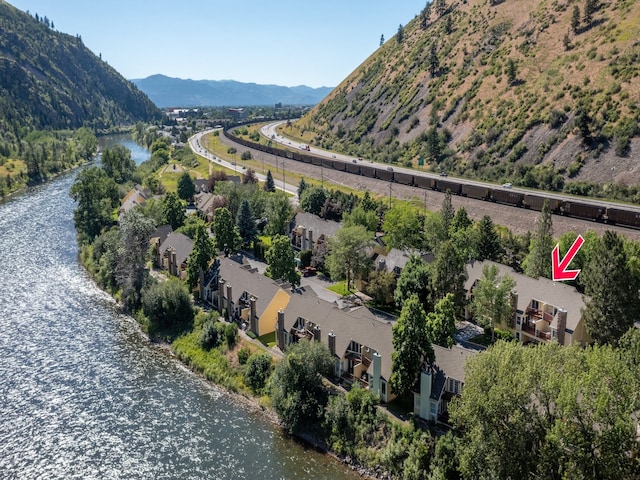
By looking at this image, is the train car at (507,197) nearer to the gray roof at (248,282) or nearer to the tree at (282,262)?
the tree at (282,262)

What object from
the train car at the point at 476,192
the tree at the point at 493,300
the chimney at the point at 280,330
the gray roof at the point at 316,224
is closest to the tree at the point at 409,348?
the tree at the point at 493,300

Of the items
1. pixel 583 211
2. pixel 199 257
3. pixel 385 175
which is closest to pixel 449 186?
pixel 385 175

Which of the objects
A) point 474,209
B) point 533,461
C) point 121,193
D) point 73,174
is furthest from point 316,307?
point 73,174

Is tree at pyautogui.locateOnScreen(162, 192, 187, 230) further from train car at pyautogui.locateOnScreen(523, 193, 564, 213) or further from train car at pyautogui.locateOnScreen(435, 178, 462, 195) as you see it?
train car at pyautogui.locateOnScreen(523, 193, 564, 213)

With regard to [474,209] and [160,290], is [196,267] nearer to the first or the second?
[160,290]

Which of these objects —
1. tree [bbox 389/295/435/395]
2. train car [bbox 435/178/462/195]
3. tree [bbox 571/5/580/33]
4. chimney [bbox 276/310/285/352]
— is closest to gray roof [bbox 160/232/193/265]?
chimney [bbox 276/310/285/352]

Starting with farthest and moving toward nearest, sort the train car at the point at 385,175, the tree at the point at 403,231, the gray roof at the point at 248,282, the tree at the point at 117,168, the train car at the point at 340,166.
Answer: the tree at the point at 117,168, the train car at the point at 340,166, the train car at the point at 385,175, the tree at the point at 403,231, the gray roof at the point at 248,282

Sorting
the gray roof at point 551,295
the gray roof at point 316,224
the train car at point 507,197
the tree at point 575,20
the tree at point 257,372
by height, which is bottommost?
the tree at point 257,372
